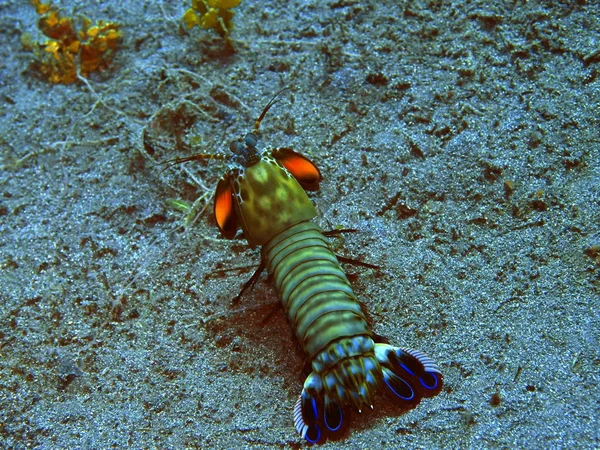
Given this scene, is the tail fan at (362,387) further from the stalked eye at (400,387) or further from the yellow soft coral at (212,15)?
the yellow soft coral at (212,15)

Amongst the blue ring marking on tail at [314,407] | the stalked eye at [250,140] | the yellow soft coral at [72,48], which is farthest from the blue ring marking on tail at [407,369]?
the yellow soft coral at [72,48]

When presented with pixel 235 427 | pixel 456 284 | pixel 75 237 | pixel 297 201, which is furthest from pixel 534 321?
pixel 75 237

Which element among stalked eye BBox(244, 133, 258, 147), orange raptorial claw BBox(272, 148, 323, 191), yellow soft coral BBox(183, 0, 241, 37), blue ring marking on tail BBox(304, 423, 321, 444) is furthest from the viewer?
yellow soft coral BBox(183, 0, 241, 37)

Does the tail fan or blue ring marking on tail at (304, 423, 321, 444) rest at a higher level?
the tail fan

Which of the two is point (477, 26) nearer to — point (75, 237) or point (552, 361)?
point (552, 361)

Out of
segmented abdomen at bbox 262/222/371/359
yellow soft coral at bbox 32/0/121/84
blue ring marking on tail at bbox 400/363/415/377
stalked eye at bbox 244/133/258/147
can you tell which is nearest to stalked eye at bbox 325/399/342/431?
segmented abdomen at bbox 262/222/371/359

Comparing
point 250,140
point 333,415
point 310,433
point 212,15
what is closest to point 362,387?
point 333,415

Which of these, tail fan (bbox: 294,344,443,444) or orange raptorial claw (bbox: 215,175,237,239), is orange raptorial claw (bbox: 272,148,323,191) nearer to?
orange raptorial claw (bbox: 215,175,237,239)
